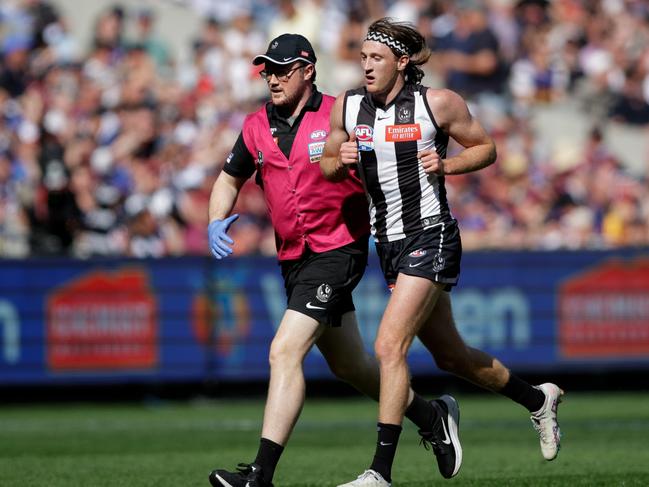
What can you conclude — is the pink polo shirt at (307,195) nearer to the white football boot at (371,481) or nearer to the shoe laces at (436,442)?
the shoe laces at (436,442)

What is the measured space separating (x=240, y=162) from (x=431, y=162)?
1.39 metres

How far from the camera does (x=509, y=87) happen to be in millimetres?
19312

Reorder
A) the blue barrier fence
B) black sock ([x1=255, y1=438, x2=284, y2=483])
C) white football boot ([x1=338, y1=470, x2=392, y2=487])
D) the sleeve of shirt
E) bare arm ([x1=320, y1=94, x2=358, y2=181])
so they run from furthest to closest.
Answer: the blue barrier fence → the sleeve of shirt → bare arm ([x1=320, y1=94, x2=358, y2=181]) → black sock ([x1=255, y1=438, x2=284, y2=483]) → white football boot ([x1=338, y1=470, x2=392, y2=487])

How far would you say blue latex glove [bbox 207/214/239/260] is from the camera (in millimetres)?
7801

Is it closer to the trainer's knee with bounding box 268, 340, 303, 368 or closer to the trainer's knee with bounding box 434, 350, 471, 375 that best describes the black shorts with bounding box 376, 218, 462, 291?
the trainer's knee with bounding box 434, 350, 471, 375

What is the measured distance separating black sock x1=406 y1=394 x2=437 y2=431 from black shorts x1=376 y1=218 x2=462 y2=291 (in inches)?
28.6

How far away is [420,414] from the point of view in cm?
770

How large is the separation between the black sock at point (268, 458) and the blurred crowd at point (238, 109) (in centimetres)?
845

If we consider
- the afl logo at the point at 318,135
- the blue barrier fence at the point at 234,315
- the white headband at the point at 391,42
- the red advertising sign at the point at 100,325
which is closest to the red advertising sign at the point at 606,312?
the blue barrier fence at the point at 234,315

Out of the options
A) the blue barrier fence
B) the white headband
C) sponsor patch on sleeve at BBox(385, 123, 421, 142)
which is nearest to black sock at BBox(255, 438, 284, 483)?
sponsor patch on sleeve at BBox(385, 123, 421, 142)

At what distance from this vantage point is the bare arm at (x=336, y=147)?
741 cm

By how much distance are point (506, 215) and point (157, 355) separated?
5.06 meters

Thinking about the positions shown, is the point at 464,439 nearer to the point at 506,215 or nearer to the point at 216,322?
the point at 216,322

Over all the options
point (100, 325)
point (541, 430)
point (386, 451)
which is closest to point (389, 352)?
point (386, 451)
